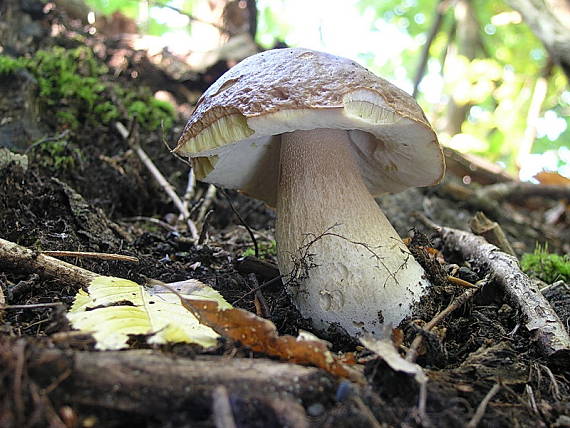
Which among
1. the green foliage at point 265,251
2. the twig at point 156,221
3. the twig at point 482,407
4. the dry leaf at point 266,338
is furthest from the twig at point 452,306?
the twig at point 156,221

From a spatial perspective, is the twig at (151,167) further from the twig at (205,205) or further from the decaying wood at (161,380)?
the decaying wood at (161,380)

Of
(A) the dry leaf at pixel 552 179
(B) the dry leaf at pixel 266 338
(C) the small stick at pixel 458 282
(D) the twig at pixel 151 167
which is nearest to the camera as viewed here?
(B) the dry leaf at pixel 266 338

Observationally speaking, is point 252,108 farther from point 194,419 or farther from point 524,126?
point 524,126

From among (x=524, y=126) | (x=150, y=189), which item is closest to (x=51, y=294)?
(x=150, y=189)

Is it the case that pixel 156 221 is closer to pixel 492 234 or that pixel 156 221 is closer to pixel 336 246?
pixel 336 246

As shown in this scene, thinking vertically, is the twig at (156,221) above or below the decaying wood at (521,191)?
above

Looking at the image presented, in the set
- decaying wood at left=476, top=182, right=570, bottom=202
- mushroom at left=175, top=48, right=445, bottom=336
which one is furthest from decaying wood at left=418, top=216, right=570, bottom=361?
decaying wood at left=476, top=182, right=570, bottom=202

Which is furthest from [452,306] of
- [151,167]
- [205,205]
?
[151,167]

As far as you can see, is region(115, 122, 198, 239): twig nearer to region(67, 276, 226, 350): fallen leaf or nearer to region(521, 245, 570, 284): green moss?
→ region(67, 276, 226, 350): fallen leaf
